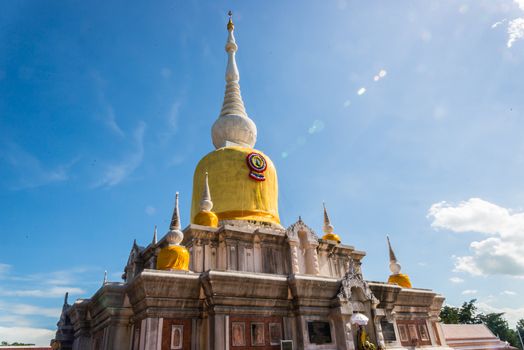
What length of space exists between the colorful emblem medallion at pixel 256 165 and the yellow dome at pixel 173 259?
9.85 metres

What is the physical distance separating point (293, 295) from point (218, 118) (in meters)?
18.4

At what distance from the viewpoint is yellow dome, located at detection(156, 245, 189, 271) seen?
1744 cm

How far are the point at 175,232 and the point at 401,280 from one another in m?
14.1

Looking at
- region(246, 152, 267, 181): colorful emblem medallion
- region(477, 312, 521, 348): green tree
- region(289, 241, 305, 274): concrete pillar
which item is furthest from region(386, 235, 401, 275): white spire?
region(477, 312, 521, 348): green tree

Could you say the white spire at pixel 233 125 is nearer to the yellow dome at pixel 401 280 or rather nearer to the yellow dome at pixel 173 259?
the yellow dome at pixel 173 259

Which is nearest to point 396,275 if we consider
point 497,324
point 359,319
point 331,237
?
point 331,237

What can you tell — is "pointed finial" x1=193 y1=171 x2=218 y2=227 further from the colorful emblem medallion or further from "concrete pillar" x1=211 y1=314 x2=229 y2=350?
"concrete pillar" x1=211 y1=314 x2=229 y2=350

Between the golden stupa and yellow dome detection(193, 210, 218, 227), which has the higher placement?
the golden stupa

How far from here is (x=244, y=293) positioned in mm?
16172

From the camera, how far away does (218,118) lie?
31969mm

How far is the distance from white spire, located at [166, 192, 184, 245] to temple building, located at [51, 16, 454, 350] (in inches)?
1.8

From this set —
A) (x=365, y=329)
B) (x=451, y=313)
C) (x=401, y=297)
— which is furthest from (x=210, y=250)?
(x=451, y=313)

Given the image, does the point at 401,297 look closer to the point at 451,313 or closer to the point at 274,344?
the point at 274,344

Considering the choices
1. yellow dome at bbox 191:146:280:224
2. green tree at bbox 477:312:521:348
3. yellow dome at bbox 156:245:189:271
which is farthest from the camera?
green tree at bbox 477:312:521:348
